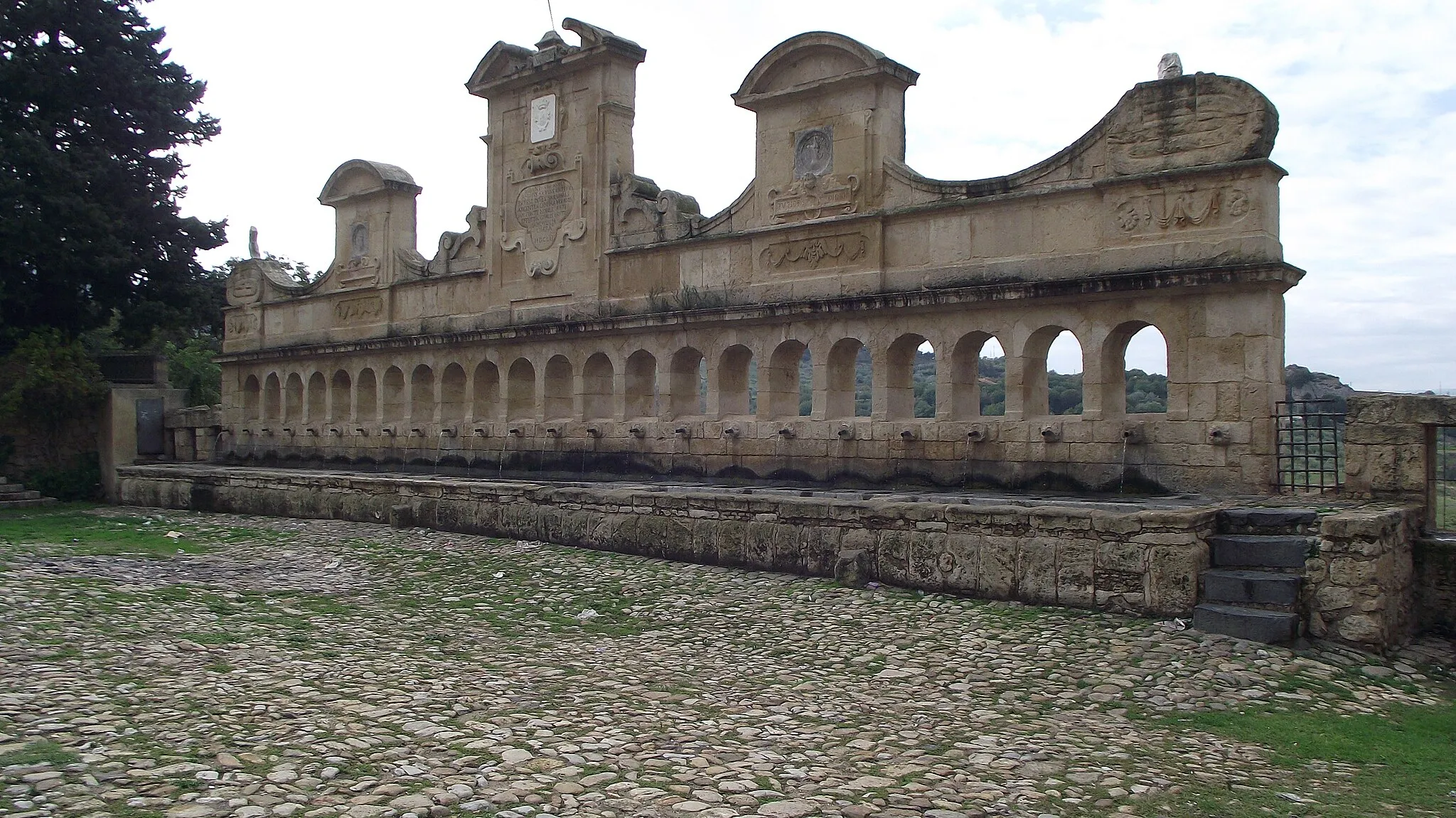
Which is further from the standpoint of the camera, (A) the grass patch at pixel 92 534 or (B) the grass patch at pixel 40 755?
(A) the grass patch at pixel 92 534

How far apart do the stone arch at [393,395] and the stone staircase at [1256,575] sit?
612 inches

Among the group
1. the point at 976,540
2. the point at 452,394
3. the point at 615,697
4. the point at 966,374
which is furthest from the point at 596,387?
the point at 615,697

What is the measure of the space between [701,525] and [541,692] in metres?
4.94

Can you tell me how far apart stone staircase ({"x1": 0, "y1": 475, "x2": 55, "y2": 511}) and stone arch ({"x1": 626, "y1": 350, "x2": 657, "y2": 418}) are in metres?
A: 12.2

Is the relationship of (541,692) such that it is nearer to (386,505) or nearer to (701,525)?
(701,525)

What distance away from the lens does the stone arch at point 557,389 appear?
17859mm

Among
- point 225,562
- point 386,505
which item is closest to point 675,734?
point 225,562

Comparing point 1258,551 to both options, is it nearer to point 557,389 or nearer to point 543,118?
point 557,389

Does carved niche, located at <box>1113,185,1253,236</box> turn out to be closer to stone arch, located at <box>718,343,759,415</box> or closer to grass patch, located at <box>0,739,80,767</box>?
stone arch, located at <box>718,343,759,415</box>

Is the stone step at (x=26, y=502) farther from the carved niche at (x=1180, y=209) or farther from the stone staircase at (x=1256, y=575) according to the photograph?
the stone staircase at (x=1256, y=575)

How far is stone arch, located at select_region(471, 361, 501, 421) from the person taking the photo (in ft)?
62.4

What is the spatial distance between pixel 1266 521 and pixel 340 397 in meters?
18.0

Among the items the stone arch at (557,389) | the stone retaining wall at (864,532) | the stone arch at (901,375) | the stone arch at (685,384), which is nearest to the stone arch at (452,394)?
the stone arch at (557,389)

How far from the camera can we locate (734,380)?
51.4ft
